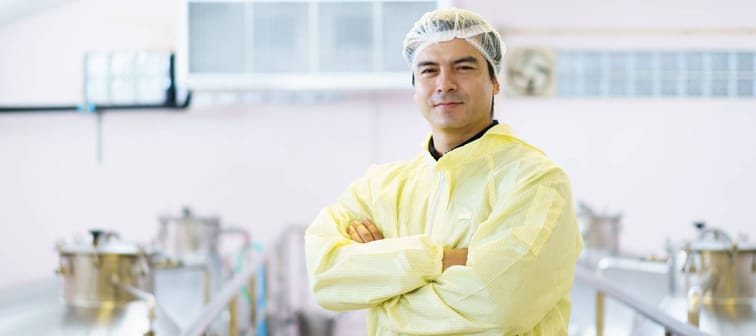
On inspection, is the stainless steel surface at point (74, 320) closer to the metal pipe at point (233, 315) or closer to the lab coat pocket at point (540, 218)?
the metal pipe at point (233, 315)

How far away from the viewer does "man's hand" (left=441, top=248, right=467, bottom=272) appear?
4.17 ft

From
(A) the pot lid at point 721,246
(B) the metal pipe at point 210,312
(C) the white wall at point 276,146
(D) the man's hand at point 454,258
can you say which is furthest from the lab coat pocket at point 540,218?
(C) the white wall at point 276,146

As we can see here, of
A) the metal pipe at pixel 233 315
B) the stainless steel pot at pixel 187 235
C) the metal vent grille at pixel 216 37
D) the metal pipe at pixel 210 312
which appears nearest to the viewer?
the metal pipe at pixel 210 312

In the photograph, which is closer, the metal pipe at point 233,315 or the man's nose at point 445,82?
the man's nose at point 445,82

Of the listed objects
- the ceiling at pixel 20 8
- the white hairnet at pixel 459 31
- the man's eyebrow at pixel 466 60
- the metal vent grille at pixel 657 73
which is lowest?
the man's eyebrow at pixel 466 60

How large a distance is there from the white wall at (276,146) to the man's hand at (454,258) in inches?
138

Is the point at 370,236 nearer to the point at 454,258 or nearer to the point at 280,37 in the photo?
the point at 454,258

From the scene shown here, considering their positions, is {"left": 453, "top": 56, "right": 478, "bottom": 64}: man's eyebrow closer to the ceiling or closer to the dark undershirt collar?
the dark undershirt collar

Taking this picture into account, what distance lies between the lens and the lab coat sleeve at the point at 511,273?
1.19 m

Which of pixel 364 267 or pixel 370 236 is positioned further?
pixel 370 236

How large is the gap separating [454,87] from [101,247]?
1.23 meters

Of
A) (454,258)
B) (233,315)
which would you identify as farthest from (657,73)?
(454,258)

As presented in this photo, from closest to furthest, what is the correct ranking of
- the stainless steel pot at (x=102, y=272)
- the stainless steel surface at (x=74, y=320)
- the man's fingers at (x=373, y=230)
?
the man's fingers at (x=373, y=230), the stainless steel surface at (x=74, y=320), the stainless steel pot at (x=102, y=272)

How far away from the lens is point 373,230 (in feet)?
4.66
